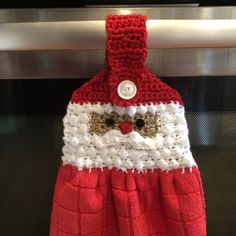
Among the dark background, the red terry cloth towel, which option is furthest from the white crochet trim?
the dark background

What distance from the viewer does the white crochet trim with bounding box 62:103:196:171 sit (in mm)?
354

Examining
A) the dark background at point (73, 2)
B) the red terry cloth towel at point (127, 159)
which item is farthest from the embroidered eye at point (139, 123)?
the dark background at point (73, 2)

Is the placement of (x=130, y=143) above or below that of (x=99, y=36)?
below

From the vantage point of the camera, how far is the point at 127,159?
0.36 meters

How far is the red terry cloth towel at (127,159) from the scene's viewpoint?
0.35m

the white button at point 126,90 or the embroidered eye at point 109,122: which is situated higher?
the white button at point 126,90

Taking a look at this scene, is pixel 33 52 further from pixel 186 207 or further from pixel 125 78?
pixel 186 207

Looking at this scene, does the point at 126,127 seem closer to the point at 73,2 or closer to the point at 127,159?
the point at 127,159

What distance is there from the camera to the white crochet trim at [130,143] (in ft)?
1.16

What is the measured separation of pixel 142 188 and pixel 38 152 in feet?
0.49

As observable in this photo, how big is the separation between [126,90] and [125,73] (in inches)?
0.7

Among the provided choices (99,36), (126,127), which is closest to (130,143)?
(126,127)

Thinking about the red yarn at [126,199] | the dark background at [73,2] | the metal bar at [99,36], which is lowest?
the red yarn at [126,199]

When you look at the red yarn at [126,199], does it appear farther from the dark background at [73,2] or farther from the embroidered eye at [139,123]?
the dark background at [73,2]
